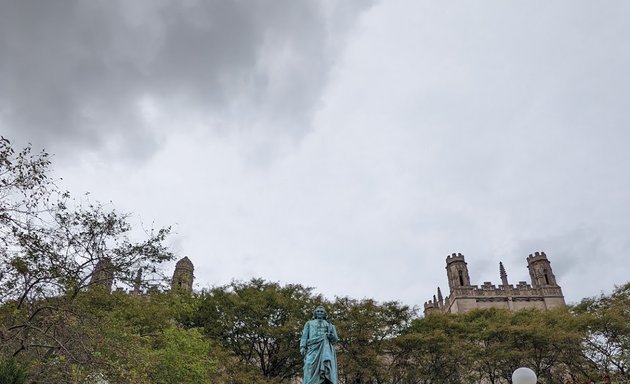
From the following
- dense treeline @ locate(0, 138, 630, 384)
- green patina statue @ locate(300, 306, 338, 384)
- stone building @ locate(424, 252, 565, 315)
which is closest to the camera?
green patina statue @ locate(300, 306, 338, 384)

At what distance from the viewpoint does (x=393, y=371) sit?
2753 cm

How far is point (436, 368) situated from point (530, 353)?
5.09m

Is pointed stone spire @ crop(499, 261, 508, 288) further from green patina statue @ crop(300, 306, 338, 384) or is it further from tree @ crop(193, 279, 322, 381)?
green patina statue @ crop(300, 306, 338, 384)

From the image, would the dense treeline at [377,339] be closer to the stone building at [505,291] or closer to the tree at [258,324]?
the tree at [258,324]

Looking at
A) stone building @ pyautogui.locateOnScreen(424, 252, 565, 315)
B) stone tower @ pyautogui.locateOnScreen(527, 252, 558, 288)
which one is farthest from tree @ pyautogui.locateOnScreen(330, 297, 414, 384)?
stone tower @ pyautogui.locateOnScreen(527, 252, 558, 288)

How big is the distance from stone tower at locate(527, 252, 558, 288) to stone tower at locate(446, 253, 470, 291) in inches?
291

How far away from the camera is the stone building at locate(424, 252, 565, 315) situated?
51.7 m

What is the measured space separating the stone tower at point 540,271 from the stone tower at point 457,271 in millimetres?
7388

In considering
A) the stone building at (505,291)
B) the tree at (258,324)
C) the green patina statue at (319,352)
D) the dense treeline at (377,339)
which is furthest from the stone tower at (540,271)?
the green patina statue at (319,352)

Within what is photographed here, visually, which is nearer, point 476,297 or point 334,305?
point 334,305

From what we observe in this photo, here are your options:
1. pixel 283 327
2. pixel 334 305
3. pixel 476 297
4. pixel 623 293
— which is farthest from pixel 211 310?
pixel 476 297

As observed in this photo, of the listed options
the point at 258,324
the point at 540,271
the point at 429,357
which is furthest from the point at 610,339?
the point at 540,271

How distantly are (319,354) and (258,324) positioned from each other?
1758cm

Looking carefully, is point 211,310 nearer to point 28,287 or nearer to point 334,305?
point 334,305
